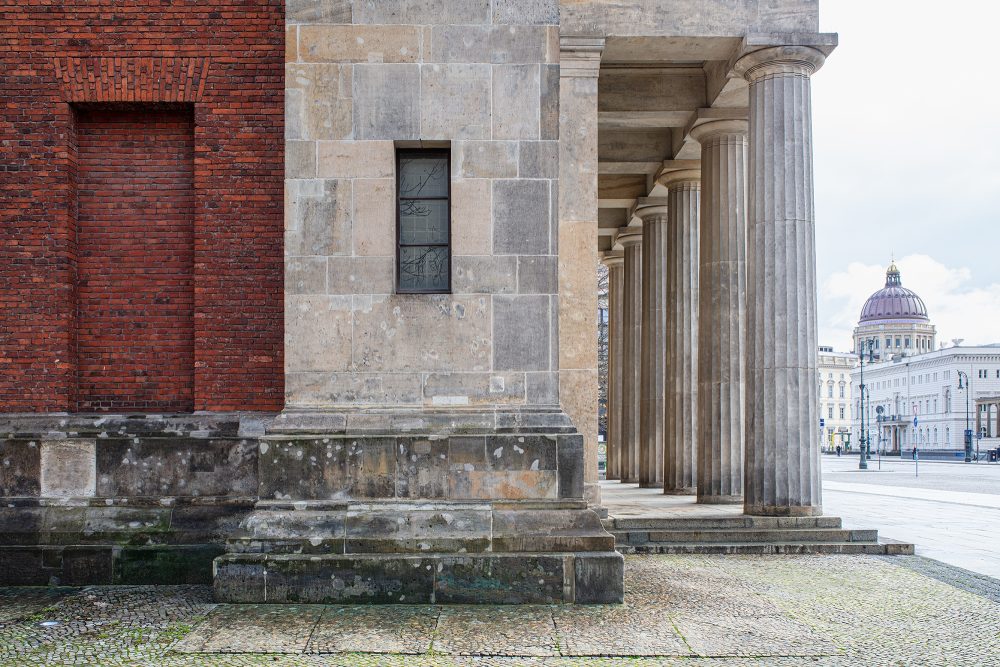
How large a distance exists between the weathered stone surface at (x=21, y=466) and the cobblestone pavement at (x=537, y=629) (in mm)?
1342

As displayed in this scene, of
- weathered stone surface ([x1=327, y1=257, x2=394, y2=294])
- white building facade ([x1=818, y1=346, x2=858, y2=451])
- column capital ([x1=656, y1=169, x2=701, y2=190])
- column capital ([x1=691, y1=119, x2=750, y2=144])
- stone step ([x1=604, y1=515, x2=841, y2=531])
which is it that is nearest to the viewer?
weathered stone surface ([x1=327, y1=257, x2=394, y2=294])

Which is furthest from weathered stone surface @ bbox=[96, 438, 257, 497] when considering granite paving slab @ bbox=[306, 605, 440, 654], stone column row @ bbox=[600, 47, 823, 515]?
stone column row @ bbox=[600, 47, 823, 515]

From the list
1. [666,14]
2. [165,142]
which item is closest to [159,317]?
[165,142]

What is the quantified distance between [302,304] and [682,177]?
14504 millimetres

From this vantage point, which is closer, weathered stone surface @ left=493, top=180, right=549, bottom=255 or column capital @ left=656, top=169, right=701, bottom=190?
weathered stone surface @ left=493, top=180, right=549, bottom=255

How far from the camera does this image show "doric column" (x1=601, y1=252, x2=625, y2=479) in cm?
2823

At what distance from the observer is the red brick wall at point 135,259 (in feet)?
38.6

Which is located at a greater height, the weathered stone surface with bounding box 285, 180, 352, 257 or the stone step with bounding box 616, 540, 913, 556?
the weathered stone surface with bounding box 285, 180, 352, 257

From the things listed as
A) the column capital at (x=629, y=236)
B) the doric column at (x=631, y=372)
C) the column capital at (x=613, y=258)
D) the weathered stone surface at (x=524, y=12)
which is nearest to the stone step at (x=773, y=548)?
the weathered stone surface at (x=524, y=12)

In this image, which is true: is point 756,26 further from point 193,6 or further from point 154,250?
point 154,250

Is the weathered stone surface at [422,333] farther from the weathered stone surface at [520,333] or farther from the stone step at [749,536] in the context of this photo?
the stone step at [749,536]

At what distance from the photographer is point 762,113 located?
15.1 meters

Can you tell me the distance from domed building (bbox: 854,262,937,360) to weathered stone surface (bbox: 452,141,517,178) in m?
198

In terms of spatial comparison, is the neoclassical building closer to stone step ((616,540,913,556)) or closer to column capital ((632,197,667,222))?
stone step ((616,540,913,556))
